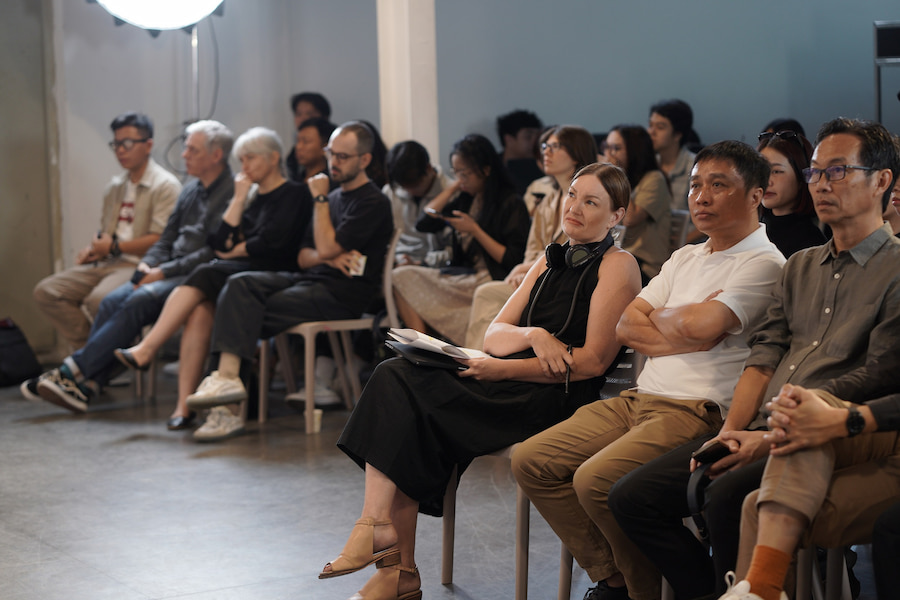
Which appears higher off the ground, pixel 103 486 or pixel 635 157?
pixel 635 157

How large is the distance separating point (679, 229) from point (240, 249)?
212 cm

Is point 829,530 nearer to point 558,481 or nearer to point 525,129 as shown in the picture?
point 558,481

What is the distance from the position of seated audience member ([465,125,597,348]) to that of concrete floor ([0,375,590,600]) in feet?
2.04

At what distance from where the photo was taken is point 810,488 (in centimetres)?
179

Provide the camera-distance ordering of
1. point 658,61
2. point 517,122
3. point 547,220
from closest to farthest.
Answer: point 547,220
point 517,122
point 658,61

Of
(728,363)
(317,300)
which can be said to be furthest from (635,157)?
(728,363)

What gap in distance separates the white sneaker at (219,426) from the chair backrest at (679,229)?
6.97 feet

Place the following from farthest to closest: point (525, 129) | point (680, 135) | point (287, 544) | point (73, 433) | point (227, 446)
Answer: point (525, 129) < point (680, 135) < point (73, 433) < point (227, 446) < point (287, 544)

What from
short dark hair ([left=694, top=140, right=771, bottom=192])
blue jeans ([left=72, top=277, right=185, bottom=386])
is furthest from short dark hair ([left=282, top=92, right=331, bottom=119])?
short dark hair ([left=694, top=140, right=771, bottom=192])

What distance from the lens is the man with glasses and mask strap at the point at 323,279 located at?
4.38 metres

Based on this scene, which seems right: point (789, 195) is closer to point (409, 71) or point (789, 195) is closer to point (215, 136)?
point (409, 71)

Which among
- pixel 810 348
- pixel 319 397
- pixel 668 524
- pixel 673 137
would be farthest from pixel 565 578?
pixel 673 137

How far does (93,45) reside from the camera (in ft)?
21.5

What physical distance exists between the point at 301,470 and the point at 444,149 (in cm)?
378
